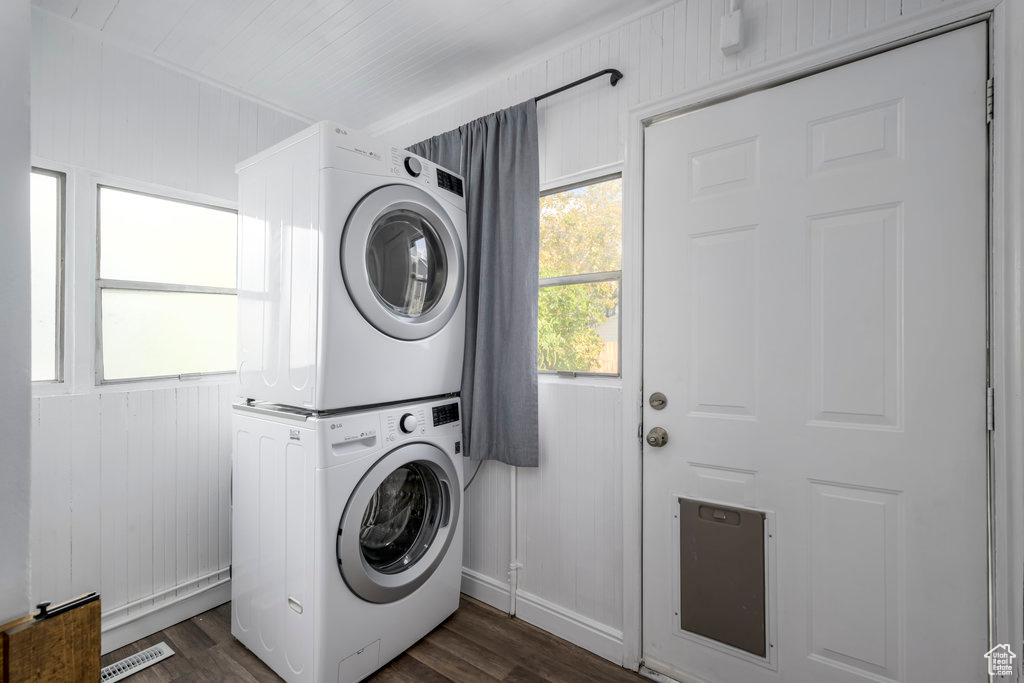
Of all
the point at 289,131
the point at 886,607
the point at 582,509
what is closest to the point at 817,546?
the point at 886,607

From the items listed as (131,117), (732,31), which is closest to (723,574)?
(732,31)

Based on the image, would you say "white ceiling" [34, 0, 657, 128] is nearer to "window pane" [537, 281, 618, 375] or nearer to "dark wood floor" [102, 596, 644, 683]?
"window pane" [537, 281, 618, 375]

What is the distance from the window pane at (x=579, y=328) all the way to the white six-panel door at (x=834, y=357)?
191 mm

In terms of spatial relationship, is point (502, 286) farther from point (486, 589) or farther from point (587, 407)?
point (486, 589)

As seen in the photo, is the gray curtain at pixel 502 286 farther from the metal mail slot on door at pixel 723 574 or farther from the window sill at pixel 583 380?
the metal mail slot on door at pixel 723 574

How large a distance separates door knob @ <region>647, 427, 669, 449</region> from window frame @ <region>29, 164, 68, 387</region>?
7.51 feet

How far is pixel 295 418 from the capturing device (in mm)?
1639

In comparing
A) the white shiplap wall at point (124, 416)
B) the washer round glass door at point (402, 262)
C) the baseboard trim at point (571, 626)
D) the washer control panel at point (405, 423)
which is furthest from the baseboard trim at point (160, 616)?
the washer round glass door at point (402, 262)

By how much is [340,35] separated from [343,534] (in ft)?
6.42

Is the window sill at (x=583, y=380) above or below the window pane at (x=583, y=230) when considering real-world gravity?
below

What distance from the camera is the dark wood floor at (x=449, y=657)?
1.74 m

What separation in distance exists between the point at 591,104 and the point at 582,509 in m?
1.68

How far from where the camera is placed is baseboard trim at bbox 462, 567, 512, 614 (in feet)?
7.11

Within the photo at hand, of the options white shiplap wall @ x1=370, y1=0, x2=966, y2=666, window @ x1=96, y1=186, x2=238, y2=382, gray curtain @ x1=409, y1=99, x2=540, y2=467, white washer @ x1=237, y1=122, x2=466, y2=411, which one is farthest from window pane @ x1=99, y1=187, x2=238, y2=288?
white shiplap wall @ x1=370, y1=0, x2=966, y2=666
